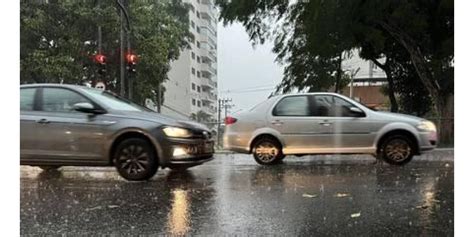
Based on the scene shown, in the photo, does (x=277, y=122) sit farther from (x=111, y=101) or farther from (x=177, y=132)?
(x=111, y=101)

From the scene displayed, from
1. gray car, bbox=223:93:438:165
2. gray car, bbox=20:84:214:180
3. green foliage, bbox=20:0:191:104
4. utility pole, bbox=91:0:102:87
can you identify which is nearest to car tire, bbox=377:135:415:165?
gray car, bbox=223:93:438:165

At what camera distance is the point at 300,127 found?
11.2 m

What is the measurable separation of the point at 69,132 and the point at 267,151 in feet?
14.3

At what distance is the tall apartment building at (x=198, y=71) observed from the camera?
18.7 metres

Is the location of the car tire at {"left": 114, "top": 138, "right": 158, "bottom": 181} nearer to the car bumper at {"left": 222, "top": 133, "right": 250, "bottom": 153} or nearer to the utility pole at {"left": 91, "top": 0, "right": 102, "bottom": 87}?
the car bumper at {"left": 222, "top": 133, "right": 250, "bottom": 153}

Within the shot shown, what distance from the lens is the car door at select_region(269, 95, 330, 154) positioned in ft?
36.6

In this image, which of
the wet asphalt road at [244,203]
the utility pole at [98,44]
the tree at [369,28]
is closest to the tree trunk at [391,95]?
the tree at [369,28]

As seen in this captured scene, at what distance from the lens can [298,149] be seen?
442 inches

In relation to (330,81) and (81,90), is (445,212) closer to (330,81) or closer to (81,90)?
(81,90)

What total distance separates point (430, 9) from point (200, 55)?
493 inches

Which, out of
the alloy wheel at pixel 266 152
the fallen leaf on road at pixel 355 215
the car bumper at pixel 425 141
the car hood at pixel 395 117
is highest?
the car hood at pixel 395 117

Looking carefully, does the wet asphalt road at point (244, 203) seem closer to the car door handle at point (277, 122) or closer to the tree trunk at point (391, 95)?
the car door handle at point (277, 122)

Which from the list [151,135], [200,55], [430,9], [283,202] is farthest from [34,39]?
[283,202]

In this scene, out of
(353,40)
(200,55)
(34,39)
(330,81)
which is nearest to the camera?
(353,40)
